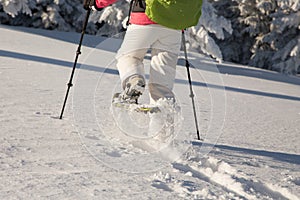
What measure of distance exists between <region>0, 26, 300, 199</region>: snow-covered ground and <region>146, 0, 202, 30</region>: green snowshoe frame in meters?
0.70

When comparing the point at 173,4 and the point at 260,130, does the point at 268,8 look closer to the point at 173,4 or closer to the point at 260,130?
the point at 260,130

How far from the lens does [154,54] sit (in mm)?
4164

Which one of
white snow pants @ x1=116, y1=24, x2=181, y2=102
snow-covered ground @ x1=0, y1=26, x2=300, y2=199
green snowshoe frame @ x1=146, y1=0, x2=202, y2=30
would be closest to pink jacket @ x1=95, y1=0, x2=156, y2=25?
white snow pants @ x1=116, y1=24, x2=181, y2=102

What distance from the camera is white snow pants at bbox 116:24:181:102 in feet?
12.9

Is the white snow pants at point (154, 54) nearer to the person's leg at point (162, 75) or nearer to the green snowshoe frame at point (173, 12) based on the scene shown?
the person's leg at point (162, 75)

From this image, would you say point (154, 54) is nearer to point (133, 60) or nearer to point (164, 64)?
point (164, 64)

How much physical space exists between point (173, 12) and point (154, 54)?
0.57m

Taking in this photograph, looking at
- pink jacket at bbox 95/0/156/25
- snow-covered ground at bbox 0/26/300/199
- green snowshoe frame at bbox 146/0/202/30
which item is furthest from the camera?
pink jacket at bbox 95/0/156/25

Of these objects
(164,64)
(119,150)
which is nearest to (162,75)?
(164,64)

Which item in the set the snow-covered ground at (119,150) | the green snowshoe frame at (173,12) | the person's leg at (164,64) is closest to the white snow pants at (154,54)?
the person's leg at (164,64)

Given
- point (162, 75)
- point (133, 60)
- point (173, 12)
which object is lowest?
point (162, 75)

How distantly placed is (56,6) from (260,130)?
15695mm

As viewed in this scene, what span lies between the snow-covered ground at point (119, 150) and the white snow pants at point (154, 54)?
1.27 ft

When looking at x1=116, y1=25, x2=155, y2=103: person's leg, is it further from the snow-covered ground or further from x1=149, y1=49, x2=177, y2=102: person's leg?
the snow-covered ground
